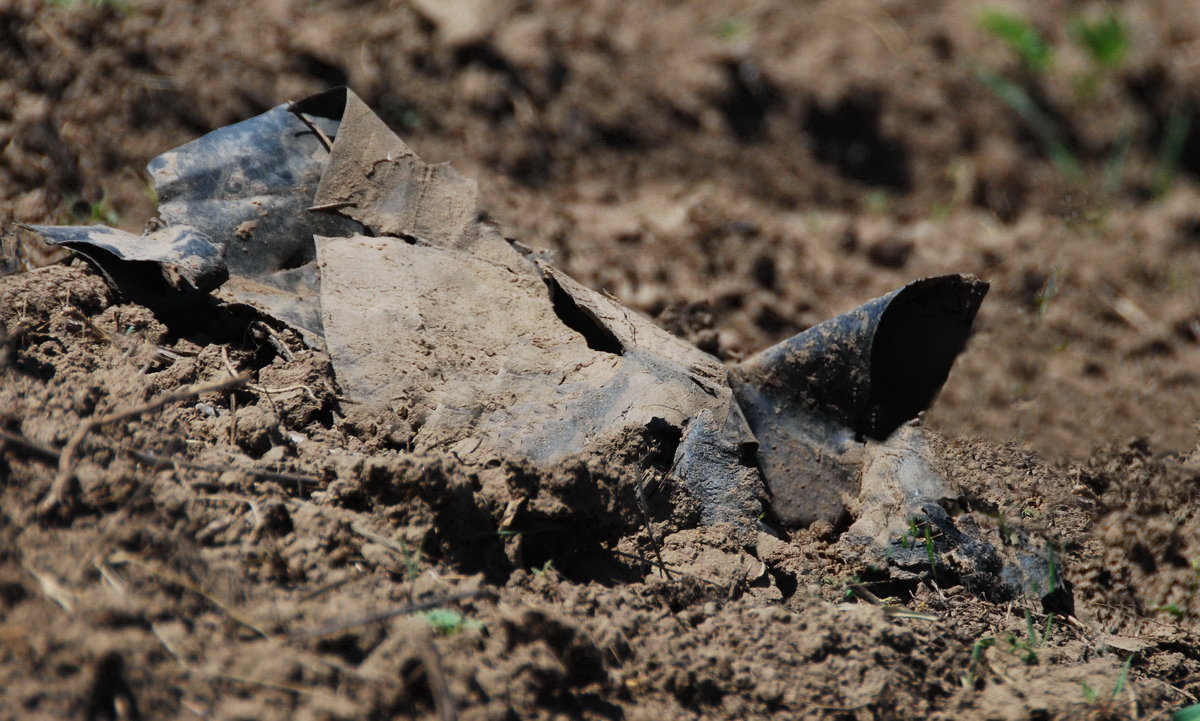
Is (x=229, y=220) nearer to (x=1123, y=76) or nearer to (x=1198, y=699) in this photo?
(x=1198, y=699)

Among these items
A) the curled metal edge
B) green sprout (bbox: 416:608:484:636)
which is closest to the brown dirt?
green sprout (bbox: 416:608:484:636)

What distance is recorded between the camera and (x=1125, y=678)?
148 centimetres

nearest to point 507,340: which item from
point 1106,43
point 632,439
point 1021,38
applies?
point 632,439

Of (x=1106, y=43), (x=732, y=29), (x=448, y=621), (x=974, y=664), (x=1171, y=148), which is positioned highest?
(x=1106, y=43)

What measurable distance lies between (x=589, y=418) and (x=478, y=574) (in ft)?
1.43

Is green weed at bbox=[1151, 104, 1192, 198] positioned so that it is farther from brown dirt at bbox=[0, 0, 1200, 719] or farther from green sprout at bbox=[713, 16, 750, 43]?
green sprout at bbox=[713, 16, 750, 43]

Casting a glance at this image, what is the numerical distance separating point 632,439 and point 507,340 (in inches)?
14.7

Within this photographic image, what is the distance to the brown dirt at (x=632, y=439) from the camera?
116 centimetres

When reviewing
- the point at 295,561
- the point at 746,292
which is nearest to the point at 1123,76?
the point at 746,292

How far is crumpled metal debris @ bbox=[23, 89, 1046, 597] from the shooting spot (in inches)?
67.4

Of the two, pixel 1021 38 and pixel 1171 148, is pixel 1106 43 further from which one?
pixel 1171 148

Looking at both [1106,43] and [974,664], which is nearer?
[974,664]

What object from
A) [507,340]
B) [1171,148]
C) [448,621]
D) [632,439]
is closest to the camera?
[448,621]

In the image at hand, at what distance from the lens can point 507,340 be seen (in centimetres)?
185
